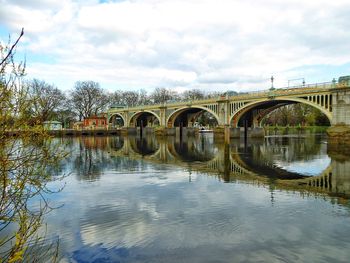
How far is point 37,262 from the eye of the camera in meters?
8.60

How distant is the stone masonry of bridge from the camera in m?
42.3

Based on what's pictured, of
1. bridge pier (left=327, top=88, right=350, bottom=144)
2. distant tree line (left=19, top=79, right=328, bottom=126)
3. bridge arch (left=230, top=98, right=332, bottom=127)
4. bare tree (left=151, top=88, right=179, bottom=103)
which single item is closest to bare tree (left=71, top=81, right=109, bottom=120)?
A: distant tree line (left=19, top=79, right=328, bottom=126)

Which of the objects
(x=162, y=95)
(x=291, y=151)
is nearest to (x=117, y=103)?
(x=162, y=95)

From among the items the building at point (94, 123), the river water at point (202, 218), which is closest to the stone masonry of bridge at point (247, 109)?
the building at point (94, 123)

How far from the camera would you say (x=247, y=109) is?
197ft

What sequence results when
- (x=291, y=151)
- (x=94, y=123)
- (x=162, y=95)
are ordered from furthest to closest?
(x=162, y=95) < (x=94, y=123) < (x=291, y=151)

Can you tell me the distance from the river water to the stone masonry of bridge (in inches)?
915

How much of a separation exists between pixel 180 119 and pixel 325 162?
62.6 meters

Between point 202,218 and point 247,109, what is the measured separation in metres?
50.2

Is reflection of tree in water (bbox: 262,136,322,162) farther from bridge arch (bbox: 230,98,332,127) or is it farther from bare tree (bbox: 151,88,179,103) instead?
bare tree (bbox: 151,88,179,103)

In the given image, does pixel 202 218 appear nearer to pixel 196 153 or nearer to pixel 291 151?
pixel 196 153

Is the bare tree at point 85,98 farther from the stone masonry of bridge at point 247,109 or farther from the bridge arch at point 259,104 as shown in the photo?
the bridge arch at point 259,104

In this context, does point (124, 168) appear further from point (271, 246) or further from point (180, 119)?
point (180, 119)

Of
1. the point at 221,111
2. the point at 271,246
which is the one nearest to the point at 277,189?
the point at 271,246
